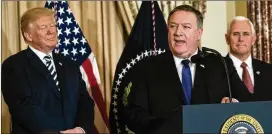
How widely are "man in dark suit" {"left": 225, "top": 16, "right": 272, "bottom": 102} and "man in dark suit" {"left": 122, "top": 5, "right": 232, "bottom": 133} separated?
0.73 metres

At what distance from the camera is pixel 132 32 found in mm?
4301

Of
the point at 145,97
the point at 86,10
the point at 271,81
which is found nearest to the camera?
the point at 145,97

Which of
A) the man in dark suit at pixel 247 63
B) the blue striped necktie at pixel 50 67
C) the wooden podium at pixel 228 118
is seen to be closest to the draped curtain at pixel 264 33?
the man in dark suit at pixel 247 63

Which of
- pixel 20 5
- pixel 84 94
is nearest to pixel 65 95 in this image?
pixel 84 94

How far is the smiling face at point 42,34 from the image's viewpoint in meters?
2.99

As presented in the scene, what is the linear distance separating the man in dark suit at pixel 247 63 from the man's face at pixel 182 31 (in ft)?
2.55

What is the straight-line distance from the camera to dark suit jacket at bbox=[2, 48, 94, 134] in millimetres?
2754

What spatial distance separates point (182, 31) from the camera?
2.89 meters

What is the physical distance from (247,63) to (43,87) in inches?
65.8

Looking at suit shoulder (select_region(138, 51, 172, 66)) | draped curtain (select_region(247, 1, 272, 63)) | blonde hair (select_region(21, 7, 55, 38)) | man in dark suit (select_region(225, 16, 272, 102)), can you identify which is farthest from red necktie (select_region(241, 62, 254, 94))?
blonde hair (select_region(21, 7, 55, 38))

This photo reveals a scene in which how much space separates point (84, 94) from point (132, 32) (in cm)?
132

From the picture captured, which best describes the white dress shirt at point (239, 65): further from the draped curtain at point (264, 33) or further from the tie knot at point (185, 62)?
the draped curtain at point (264, 33)

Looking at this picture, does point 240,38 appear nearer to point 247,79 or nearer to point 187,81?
point 247,79

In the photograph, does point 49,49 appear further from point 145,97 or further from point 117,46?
point 117,46
